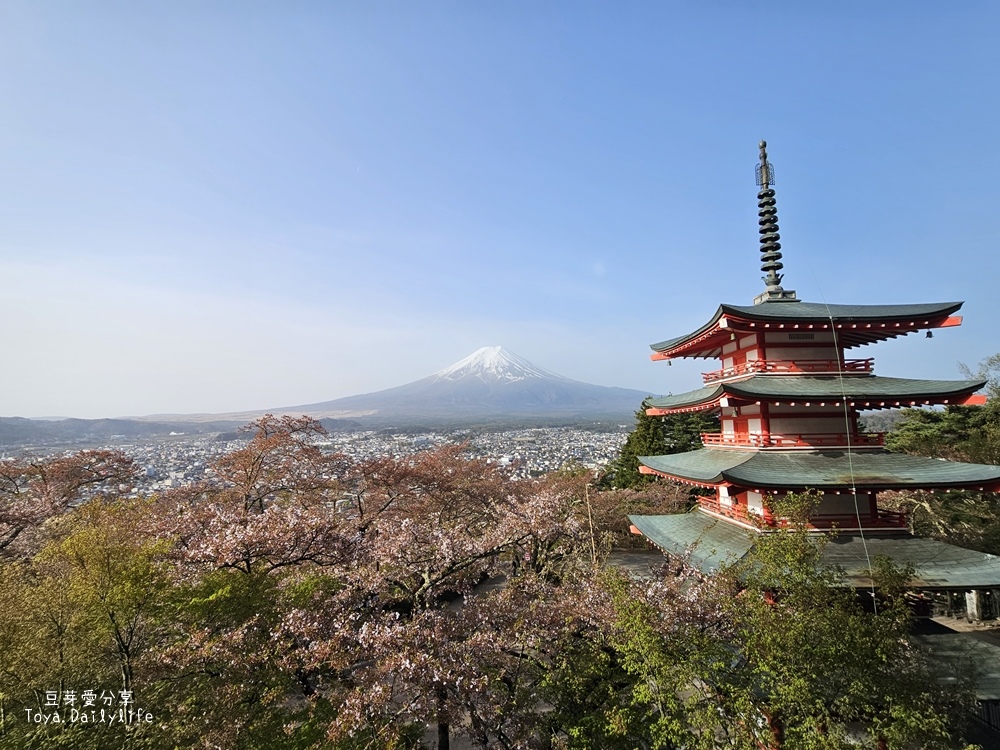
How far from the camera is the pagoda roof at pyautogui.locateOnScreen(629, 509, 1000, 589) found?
23.6ft

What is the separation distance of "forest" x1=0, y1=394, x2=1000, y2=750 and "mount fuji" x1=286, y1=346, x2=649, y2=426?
133 m

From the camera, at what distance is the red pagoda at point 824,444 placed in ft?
25.6

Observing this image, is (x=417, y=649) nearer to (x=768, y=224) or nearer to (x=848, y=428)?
(x=848, y=428)

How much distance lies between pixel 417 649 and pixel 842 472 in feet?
26.8

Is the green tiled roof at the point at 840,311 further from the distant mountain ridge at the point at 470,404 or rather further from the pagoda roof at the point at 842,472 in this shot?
the distant mountain ridge at the point at 470,404

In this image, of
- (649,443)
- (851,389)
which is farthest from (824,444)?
(649,443)

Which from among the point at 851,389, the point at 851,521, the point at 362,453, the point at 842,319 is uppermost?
the point at 842,319

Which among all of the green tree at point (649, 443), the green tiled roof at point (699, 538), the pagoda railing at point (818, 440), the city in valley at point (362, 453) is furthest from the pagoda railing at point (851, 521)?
the green tree at point (649, 443)

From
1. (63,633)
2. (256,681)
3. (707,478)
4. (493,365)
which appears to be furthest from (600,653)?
(493,365)

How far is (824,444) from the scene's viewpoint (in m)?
8.91

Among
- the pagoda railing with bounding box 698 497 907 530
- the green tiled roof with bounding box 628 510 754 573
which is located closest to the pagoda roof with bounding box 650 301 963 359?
the pagoda railing with bounding box 698 497 907 530

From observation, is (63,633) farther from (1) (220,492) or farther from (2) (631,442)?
(2) (631,442)

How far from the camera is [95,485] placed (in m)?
16.3

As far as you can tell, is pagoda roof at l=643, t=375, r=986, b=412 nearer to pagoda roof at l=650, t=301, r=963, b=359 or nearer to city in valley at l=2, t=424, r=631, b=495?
pagoda roof at l=650, t=301, r=963, b=359
